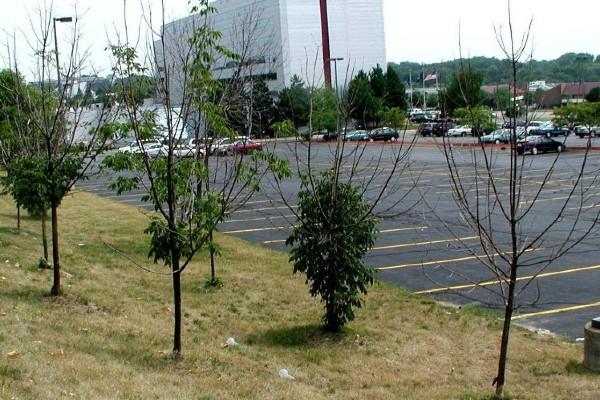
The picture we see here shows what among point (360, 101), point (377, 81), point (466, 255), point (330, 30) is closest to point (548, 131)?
point (377, 81)

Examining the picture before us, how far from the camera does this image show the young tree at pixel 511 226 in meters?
8.34

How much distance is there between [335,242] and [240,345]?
2.03m

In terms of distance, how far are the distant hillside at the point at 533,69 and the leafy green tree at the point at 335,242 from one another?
2.28m

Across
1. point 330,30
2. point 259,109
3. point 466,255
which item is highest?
point 330,30

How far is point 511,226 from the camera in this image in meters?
8.23

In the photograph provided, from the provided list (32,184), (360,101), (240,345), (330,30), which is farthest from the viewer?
(330,30)

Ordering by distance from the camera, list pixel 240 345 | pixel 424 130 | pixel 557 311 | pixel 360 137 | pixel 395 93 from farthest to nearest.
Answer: pixel 395 93
pixel 360 137
pixel 424 130
pixel 557 311
pixel 240 345

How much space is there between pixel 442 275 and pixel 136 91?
7.86 m

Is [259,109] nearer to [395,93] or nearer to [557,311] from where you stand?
[557,311]

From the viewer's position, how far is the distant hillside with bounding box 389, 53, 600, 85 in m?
9.62

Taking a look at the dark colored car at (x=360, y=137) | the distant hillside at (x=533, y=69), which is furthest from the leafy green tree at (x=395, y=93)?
the dark colored car at (x=360, y=137)

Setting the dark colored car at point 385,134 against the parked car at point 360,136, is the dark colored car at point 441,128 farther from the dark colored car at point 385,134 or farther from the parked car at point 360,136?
the dark colored car at point 385,134

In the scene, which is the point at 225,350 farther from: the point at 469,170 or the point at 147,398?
the point at 469,170

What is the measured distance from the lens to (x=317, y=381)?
31.2 feet
